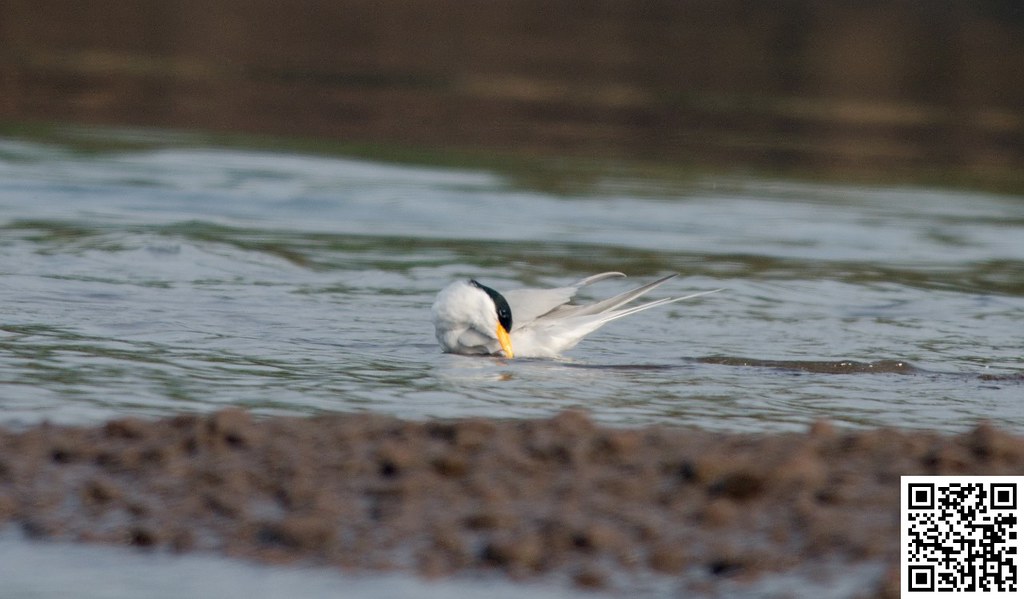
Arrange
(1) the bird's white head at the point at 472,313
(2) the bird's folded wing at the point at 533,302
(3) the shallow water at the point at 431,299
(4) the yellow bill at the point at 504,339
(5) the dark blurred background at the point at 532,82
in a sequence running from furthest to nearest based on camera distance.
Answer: (5) the dark blurred background at the point at 532,82, (2) the bird's folded wing at the point at 533,302, (4) the yellow bill at the point at 504,339, (1) the bird's white head at the point at 472,313, (3) the shallow water at the point at 431,299

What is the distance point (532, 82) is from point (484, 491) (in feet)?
93.2

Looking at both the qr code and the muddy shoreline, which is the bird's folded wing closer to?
the muddy shoreline

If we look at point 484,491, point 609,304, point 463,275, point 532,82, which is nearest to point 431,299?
point 463,275

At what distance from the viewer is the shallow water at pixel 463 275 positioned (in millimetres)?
8367

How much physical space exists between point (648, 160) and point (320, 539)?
698 inches

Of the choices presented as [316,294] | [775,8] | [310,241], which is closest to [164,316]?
[316,294]

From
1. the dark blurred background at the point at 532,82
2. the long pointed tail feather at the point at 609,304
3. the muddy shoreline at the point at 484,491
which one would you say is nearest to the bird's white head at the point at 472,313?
the long pointed tail feather at the point at 609,304

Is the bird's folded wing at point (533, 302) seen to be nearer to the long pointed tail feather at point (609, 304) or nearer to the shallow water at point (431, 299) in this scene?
the long pointed tail feather at point (609, 304)

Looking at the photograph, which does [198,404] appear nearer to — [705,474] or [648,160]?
[705,474]

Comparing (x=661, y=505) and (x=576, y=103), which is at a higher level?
(x=576, y=103)

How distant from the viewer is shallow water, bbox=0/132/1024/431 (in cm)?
837

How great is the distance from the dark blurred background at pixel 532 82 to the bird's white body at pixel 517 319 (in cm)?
1344

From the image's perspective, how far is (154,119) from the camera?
24250 millimetres

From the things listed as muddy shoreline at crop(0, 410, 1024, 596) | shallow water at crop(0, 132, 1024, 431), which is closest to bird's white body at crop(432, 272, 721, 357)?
shallow water at crop(0, 132, 1024, 431)
